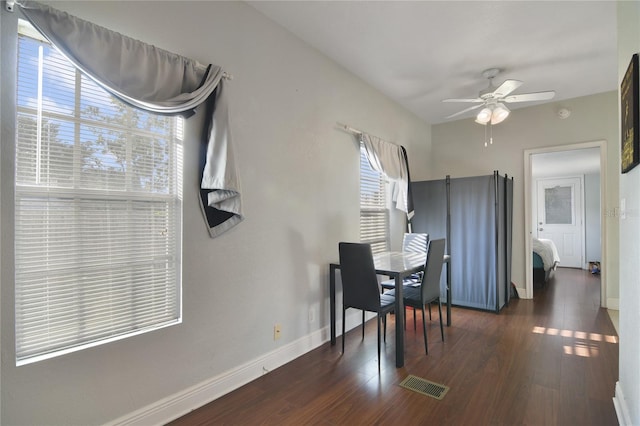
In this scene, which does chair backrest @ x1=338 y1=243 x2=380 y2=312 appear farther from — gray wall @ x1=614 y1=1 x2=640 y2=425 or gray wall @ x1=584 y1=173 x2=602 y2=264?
gray wall @ x1=584 y1=173 x2=602 y2=264

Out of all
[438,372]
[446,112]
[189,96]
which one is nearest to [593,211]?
[446,112]

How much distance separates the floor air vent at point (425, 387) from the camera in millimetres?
2137

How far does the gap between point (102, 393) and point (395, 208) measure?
140 inches

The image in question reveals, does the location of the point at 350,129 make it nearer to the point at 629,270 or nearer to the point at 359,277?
the point at 359,277

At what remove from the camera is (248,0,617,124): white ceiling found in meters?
2.42

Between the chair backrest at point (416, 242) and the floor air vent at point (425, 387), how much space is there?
1.76 meters

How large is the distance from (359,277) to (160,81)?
1959 millimetres

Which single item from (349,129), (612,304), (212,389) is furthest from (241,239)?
(612,304)

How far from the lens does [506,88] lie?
121 inches

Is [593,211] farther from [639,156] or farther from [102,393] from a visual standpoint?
[102,393]

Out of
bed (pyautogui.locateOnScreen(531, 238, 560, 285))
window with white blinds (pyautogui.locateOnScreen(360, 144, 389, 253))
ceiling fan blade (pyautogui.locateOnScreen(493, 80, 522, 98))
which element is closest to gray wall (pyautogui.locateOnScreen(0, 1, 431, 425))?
window with white blinds (pyautogui.locateOnScreen(360, 144, 389, 253))

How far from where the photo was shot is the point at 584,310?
3.96m

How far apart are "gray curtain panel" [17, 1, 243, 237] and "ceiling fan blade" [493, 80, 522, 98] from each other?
2.57 meters

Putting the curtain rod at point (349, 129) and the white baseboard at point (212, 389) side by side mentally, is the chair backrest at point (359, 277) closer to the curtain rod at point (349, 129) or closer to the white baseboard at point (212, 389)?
the white baseboard at point (212, 389)
